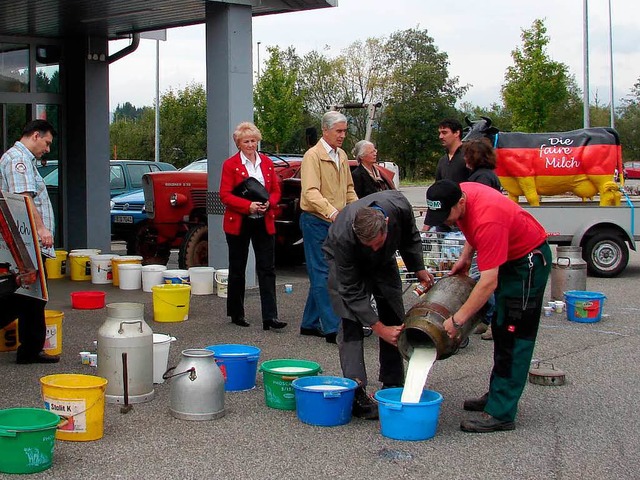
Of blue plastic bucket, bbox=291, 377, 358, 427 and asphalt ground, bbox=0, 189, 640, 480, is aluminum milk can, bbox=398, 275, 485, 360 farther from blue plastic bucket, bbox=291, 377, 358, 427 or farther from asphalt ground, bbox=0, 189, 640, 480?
asphalt ground, bbox=0, 189, 640, 480

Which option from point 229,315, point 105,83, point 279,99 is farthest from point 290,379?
point 279,99

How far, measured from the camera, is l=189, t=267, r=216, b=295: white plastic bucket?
37.0 feet

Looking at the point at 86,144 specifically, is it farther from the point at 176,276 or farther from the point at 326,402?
the point at 326,402

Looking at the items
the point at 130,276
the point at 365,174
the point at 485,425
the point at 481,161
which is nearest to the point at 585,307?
the point at 481,161

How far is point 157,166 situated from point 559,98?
795 inches

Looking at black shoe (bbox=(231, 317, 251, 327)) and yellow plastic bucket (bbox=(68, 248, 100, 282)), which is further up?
yellow plastic bucket (bbox=(68, 248, 100, 282))

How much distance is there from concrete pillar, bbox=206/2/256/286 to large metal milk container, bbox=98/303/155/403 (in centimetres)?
524

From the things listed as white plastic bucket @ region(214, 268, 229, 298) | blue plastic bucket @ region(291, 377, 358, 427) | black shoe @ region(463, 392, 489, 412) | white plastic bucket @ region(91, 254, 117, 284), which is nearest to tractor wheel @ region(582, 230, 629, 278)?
white plastic bucket @ region(214, 268, 229, 298)

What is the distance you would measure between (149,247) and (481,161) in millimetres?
7090

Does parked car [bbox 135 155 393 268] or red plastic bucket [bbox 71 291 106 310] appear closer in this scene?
red plastic bucket [bbox 71 291 106 310]

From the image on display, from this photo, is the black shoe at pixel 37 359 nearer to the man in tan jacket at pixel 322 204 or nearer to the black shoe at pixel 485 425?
the man in tan jacket at pixel 322 204

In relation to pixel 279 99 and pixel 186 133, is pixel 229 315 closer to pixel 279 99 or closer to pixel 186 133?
pixel 279 99

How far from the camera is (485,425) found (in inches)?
224

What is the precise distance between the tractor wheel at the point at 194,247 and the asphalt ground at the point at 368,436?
4.41 meters
